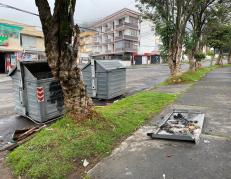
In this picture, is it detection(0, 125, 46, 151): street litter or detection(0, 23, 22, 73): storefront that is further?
detection(0, 23, 22, 73): storefront

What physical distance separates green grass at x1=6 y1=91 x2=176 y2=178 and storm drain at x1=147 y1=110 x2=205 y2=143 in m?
0.69

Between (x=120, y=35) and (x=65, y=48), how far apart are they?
52.6 meters

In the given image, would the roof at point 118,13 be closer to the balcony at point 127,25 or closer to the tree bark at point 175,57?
the balcony at point 127,25

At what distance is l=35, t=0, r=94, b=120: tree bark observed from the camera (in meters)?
4.72

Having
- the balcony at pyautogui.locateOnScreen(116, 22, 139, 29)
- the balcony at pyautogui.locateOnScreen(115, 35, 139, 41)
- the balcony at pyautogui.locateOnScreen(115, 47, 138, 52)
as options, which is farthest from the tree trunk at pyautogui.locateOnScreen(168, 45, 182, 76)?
the balcony at pyautogui.locateOnScreen(116, 22, 139, 29)

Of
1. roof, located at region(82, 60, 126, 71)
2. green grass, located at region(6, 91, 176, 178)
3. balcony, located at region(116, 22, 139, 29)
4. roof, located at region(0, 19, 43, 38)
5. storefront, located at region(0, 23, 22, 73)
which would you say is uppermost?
balcony, located at region(116, 22, 139, 29)

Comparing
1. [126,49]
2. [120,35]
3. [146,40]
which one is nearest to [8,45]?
[126,49]

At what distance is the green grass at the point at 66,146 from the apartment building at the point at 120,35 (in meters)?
48.6

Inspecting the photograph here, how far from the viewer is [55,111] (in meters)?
7.30

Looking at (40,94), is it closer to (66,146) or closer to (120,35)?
(66,146)

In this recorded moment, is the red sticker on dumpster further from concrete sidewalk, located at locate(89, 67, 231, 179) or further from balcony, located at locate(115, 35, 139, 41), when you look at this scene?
balcony, located at locate(115, 35, 139, 41)

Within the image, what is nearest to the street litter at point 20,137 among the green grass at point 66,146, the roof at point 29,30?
the green grass at point 66,146

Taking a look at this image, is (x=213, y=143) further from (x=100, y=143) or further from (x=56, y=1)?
(x=56, y=1)

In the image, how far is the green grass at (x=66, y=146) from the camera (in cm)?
378
